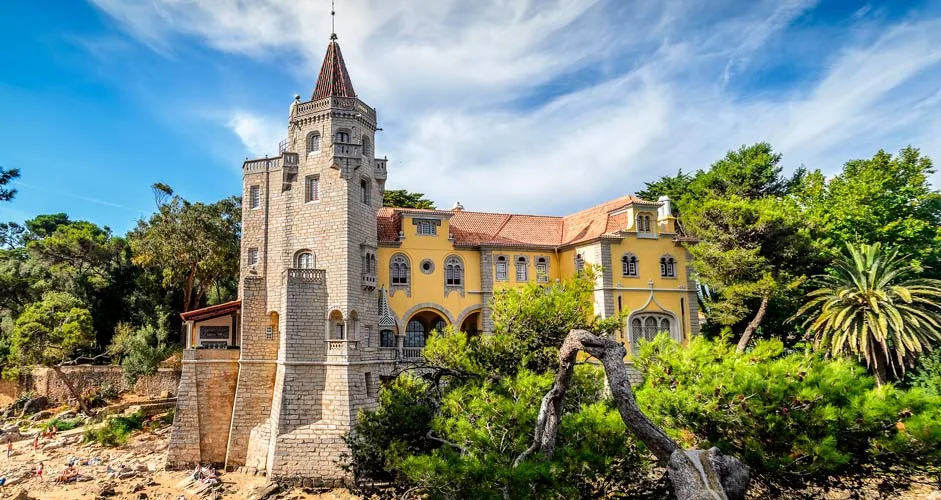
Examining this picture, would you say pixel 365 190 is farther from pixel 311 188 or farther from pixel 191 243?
pixel 191 243

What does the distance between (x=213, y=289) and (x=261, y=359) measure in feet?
61.7

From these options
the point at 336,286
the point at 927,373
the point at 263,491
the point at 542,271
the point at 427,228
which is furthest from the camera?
the point at 542,271

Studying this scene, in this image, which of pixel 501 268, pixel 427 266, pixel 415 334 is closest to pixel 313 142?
pixel 427 266

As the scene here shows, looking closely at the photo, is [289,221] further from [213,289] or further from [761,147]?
[761,147]

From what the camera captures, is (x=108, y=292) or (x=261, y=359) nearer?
(x=261, y=359)

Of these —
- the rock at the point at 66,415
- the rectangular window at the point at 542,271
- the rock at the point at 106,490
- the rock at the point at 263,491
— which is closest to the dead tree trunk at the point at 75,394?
the rock at the point at 66,415

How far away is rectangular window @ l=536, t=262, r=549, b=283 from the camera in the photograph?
31.2 meters

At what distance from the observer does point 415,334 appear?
3059cm

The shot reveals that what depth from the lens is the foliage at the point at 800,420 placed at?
11117 mm

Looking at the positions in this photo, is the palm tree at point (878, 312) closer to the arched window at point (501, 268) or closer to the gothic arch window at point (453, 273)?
the arched window at point (501, 268)

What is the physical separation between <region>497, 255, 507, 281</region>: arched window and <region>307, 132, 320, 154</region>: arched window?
37.5ft

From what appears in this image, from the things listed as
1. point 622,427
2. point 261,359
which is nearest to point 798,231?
point 622,427

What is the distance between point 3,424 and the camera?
107ft

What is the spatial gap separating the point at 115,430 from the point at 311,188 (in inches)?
684
